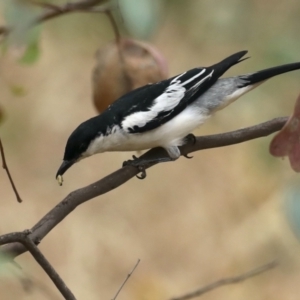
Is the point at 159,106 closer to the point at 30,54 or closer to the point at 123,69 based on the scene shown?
the point at 123,69

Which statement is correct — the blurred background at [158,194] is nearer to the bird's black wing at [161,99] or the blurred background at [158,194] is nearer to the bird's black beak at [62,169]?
the bird's black wing at [161,99]

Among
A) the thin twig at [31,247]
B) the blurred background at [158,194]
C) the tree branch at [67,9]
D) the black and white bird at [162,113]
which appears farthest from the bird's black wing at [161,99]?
the blurred background at [158,194]

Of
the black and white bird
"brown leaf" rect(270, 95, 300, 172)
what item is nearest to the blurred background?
the black and white bird

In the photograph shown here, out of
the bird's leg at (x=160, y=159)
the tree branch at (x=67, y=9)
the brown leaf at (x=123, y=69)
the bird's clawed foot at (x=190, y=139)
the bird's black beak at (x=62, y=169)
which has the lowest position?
the bird's black beak at (x=62, y=169)

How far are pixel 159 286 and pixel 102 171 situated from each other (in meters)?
0.47

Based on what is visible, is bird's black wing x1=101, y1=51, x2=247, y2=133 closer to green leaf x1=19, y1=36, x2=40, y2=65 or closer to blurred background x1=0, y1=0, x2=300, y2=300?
green leaf x1=19, y1=36, x2=40, y2=65

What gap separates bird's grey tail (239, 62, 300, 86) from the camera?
71 centimetres

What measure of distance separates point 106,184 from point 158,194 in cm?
129

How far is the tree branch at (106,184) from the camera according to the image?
558 millimetres

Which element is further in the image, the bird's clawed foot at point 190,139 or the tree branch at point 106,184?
the bird's clawed foot at point 190,139

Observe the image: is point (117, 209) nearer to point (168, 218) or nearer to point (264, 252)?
point (168, 218)

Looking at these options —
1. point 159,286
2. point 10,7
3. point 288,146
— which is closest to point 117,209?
point 159,286

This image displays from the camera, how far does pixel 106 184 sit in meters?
0.63

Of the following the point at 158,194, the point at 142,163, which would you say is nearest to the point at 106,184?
the point at 142,163
